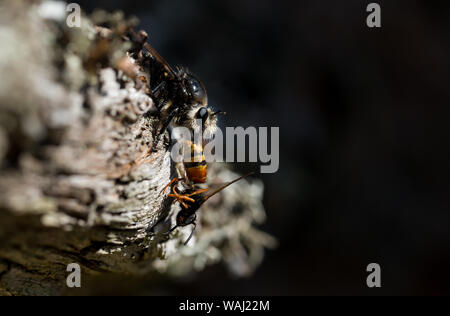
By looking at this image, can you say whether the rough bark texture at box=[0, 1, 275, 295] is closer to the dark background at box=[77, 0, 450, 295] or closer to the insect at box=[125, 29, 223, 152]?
the insect at box=[125, 29, 223, 152]

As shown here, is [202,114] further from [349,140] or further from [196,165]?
[349,140]

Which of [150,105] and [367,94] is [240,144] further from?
[150,105]

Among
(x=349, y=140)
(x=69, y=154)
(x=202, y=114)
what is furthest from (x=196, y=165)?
(x=349, y=140)

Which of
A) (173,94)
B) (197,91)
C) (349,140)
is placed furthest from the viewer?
(349,140)

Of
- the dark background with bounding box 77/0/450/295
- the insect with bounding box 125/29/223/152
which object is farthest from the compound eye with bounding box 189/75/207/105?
the dark background with bounding box 77/0/450/295

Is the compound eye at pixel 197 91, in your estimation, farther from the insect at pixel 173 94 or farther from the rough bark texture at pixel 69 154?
the rough bark texture at pixel 69 154
